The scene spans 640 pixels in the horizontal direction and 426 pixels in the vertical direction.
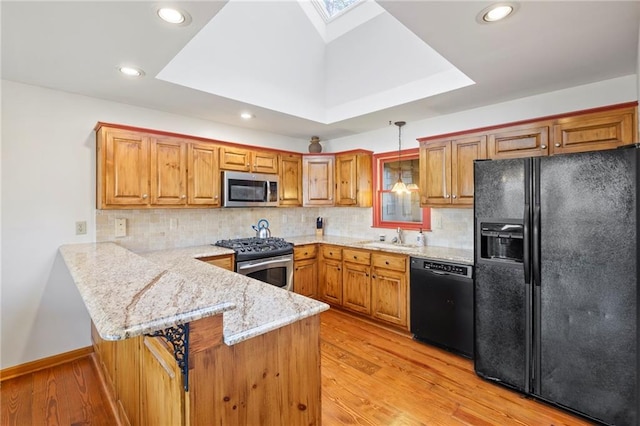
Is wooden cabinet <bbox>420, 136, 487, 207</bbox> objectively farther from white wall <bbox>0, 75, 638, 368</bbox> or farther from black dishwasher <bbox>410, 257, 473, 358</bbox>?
black dishwasher <bbox>410, 257, 473, 358</bbox>

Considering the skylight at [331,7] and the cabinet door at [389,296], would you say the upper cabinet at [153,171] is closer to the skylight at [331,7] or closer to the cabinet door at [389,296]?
the skylight at [331,7]

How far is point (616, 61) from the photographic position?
2270mm

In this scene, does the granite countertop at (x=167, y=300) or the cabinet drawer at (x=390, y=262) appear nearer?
the granite countertop at (x=167, y=300)

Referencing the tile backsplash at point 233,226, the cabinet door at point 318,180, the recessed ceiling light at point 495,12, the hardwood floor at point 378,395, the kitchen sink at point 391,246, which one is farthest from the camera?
the cabinet door at point 318,180

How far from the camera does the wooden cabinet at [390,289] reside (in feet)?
10.8

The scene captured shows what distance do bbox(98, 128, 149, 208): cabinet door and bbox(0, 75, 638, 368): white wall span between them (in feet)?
0.87

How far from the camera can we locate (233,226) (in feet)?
13.3

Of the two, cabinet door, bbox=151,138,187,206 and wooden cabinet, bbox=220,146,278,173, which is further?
wooden cabinet, bbox=220,146,278,173

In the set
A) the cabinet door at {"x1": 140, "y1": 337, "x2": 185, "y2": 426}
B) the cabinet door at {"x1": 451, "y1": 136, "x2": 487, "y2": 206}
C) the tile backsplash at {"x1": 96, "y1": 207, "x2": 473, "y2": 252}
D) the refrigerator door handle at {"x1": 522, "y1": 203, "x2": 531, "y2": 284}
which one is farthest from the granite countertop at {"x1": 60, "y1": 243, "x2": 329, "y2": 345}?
the cabinet door at {"x1": 451, "y1": 136, "x2": 487, "y2": 206}

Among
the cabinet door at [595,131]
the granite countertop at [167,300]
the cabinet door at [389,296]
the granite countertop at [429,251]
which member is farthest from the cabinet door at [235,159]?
the cabinet door at [595,131]

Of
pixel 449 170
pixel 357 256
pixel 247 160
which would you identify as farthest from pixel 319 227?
pixel 449 170

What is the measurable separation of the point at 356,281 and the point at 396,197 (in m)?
1.27

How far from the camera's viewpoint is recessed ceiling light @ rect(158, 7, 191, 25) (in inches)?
66.2

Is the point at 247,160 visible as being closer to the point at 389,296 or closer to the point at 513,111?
the point at 389,296
